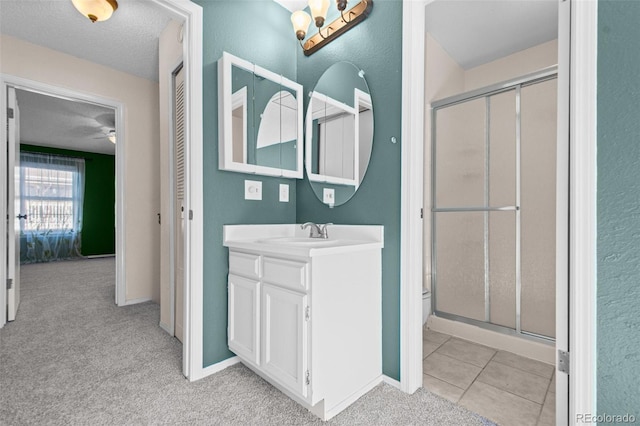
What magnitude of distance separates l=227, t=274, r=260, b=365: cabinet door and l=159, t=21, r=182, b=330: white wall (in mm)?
905

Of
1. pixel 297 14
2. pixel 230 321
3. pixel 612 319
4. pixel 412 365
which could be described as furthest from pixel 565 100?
pixel 230 321

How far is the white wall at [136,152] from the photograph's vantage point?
3053mm

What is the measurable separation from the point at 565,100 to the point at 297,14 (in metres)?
1.62

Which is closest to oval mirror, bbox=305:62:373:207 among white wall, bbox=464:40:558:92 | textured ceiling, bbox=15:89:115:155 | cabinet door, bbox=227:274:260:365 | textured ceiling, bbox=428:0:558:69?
cabinet door, bbox=227:274:260:365

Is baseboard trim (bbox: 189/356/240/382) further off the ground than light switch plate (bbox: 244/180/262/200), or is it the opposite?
light switch plate (bbox: 244/180/262/200)

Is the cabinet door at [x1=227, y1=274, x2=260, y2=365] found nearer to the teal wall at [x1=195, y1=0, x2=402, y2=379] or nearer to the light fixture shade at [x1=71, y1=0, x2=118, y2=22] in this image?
the teal wall at [x1=195, y1=0, x2=402, y2=379]

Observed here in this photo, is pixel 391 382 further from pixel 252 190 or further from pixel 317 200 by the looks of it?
pixel 252 190

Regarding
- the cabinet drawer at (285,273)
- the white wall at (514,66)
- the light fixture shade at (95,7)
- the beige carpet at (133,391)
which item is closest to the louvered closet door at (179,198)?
the beige carpet at (133,391)

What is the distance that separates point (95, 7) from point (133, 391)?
237cm

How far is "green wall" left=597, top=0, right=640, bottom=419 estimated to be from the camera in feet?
3.34

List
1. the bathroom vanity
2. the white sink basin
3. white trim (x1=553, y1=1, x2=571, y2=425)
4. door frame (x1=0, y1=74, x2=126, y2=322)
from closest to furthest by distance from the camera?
white trim (x1=553, y1=1, x2=571, y2=425)
the bathroom vanity
the white sink basin
door frame (x1=0, y1=74, x2=126, y2=322)

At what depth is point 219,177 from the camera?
1.83 meters

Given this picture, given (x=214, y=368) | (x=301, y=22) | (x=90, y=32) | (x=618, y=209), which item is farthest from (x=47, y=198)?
(x=618, y=209)

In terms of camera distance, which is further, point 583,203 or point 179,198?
point 179,198
